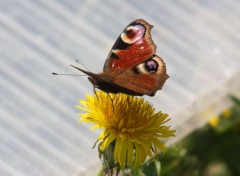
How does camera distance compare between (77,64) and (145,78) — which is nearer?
(145,78)

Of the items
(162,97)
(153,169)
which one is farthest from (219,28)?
(153,169)

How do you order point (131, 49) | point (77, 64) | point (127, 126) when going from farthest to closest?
point (77, 64) < point (131, 49) < point (127, 126)

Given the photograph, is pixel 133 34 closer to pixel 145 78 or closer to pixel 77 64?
pixel 145 78

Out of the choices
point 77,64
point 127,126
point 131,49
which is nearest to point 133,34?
point 131,49

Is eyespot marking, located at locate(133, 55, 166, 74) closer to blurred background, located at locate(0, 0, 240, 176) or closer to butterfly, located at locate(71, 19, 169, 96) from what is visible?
butterfly, located at locate(71, 19, 169, 96)

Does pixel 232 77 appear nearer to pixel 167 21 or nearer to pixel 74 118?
pixel 167 21

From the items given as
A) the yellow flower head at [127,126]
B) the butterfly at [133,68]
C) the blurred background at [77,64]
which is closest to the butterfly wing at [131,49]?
the butterfly at [133,68]

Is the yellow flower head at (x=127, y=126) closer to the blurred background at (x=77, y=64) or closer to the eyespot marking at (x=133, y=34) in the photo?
the eyespot marking at (x=133, y=34)
